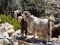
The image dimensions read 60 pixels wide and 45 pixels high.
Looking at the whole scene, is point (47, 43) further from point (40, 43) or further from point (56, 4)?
point (56, 4)

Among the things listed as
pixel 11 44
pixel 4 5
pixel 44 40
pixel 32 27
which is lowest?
pixel 11 44

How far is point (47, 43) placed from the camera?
31.2 feet

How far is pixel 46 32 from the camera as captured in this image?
422 inches

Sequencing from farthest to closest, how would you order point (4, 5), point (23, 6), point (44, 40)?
point (23, 6)
point (4, 5)
point (44, 40)

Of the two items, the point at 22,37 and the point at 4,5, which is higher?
the point at 4,5

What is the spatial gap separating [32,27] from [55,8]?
55.3 feet

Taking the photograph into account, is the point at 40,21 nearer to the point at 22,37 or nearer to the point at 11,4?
the point at 22,37

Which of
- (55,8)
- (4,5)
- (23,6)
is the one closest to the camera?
(4,5)

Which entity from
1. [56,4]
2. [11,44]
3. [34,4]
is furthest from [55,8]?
[11,44]

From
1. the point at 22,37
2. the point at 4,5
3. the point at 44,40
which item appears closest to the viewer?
the point at 44,40

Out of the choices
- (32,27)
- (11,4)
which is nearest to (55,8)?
(11,4)

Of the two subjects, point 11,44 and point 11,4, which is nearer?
point 11,44

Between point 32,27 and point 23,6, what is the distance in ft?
35.6

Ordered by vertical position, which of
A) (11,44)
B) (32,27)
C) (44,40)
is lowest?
(11,44)
